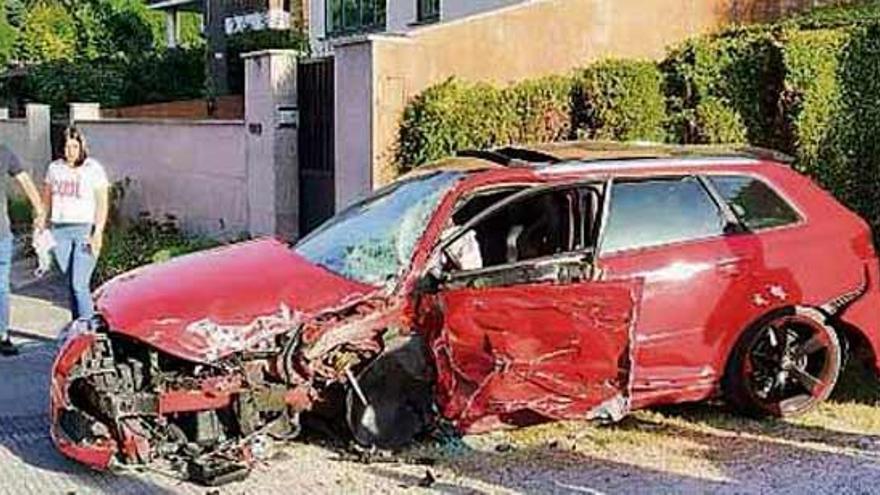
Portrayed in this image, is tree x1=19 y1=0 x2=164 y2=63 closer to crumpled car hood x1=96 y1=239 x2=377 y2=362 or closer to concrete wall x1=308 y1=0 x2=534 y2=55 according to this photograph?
concrete wall x1=308 y1=0 x2=534 y2=55

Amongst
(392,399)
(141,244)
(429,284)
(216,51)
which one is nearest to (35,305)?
(141,244)

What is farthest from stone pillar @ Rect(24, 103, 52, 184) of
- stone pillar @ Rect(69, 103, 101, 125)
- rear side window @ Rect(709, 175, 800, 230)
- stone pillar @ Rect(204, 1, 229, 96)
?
rear side window @ Rect(709, 175, 800, 230)

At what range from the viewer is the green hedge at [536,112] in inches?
412

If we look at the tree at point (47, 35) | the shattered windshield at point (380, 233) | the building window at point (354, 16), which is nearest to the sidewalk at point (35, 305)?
the shattered windshield at point (380, 233)

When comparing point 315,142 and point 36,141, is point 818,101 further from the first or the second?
point 36,141

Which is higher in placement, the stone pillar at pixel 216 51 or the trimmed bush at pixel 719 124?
the stone pillar at pixel 216 51

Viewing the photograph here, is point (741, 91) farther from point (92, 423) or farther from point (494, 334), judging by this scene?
point (92, 423)

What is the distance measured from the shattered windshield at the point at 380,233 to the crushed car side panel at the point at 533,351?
443mm

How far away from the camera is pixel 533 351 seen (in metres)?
6.29

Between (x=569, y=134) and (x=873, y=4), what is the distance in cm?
468

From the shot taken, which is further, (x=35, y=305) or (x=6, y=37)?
(x=6, y=37)

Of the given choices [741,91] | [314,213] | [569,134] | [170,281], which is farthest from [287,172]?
[170,281]

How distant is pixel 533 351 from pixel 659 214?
4.03ft

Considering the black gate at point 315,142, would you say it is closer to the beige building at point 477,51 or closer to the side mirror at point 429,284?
the beige building at point 477,51
